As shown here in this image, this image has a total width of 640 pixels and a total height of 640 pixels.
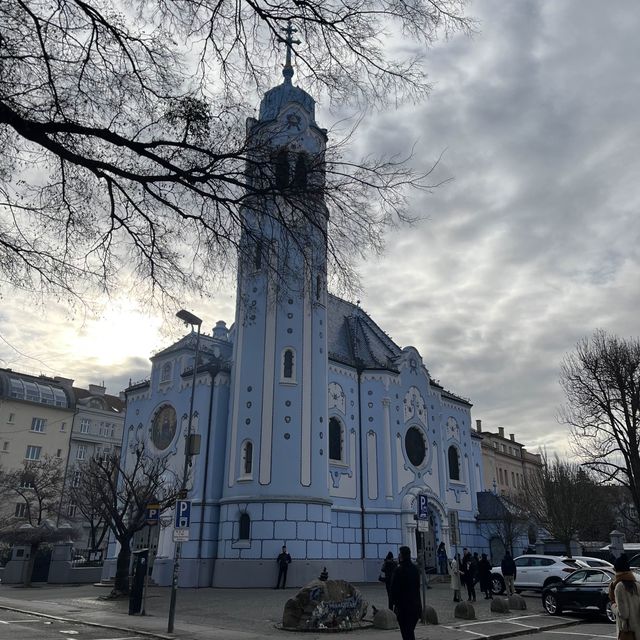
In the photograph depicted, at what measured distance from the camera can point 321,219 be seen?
27.4 ft

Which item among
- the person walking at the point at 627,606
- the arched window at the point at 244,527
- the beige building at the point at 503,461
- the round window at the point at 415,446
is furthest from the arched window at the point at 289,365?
the beige building at the point at 503,461

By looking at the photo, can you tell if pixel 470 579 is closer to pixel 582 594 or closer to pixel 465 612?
pixel 582 594

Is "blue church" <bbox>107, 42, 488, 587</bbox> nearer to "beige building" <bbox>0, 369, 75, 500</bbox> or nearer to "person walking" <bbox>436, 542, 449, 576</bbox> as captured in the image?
"person walking" <bbox>436, 542, 449, 576</bbox>

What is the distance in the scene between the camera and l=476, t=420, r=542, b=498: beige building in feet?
224

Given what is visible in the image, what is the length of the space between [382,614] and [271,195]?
1056cm

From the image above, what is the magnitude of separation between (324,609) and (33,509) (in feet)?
166

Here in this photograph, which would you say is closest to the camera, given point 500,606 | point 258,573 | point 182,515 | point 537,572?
point 182,515

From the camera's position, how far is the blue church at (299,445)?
27266mm

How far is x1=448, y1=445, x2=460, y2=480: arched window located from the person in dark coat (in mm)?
29814

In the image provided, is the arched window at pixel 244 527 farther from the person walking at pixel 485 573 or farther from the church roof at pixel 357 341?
the person walking at pixel 485 573

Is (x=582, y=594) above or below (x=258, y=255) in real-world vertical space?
below

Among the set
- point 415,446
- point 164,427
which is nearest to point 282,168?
point 164,427

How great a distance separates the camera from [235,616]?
1641 cm

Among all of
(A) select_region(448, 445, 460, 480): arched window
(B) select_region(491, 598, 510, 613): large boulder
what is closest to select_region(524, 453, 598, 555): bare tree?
(A) select_region(448, 445, 460, 480): arched window
